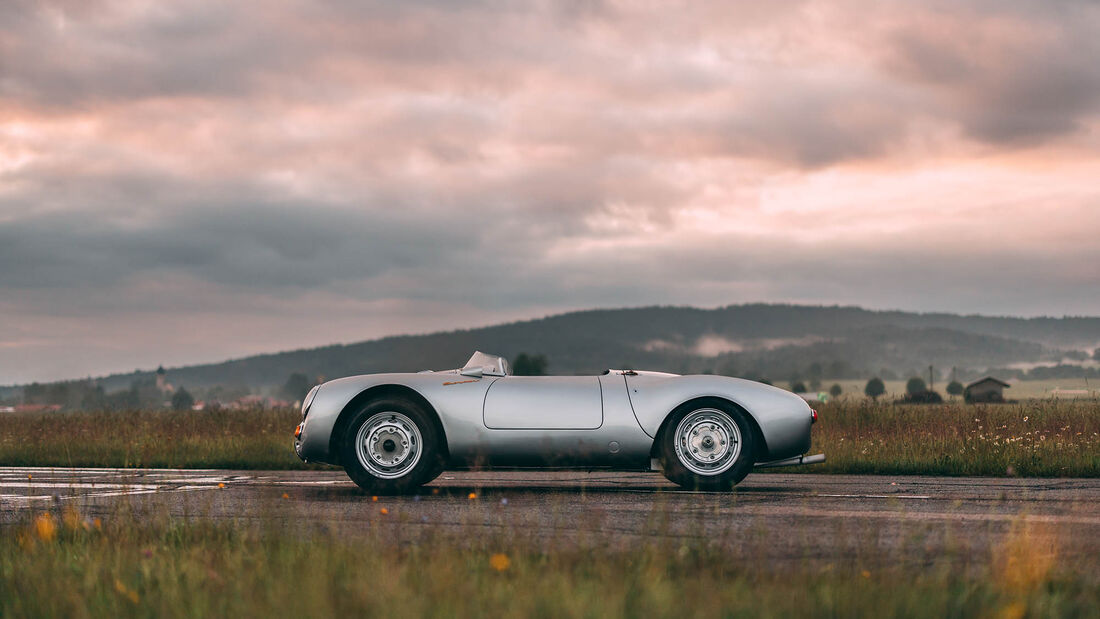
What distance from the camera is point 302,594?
13.4 ft

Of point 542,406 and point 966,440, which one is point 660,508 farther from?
point 966,440

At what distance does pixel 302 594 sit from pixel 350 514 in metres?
3.09

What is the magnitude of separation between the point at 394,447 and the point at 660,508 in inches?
98.7

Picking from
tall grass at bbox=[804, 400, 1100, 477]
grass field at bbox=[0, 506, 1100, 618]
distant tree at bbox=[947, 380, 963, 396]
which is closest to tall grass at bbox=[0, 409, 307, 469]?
tall grass at bbox=[804, 400, 1100, 477]

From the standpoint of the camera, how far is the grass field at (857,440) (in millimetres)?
11773

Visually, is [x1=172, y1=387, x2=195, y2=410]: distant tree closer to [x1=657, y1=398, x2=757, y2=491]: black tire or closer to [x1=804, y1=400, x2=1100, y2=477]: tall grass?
[x1=804, y1=400, x2=1100, y2=477]: tall grass

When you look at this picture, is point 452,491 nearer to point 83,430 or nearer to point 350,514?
point 350,514

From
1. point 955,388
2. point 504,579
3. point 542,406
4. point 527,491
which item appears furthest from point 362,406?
point 955,388

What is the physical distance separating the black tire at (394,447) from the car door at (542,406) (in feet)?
1.77

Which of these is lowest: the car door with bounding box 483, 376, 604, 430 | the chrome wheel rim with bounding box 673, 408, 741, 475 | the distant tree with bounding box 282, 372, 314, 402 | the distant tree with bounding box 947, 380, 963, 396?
the distant tree with bounding box 947, 380, 963, 396

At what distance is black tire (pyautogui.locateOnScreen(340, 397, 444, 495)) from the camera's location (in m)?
8.41

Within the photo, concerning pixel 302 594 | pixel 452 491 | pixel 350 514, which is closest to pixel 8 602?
pixel 302 594

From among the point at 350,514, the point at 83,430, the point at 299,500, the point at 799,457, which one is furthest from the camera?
the point at 83,430

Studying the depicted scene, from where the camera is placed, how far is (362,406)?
8.54 meters
